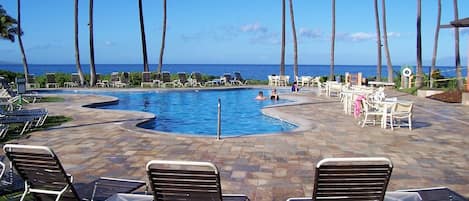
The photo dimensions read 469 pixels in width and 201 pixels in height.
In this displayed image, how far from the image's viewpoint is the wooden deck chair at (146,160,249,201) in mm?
3115

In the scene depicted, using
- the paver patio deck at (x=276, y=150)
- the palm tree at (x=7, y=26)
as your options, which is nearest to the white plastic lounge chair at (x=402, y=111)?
the paver patio deck at (x=276, y=150)

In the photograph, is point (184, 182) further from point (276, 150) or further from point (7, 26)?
point (7, 26)

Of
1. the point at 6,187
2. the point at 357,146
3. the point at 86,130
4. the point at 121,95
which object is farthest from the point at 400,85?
the point at 6,187

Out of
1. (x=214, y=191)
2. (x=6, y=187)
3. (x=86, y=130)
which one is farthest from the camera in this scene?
(x=86, y=130)

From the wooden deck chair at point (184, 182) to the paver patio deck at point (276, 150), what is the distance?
151 cm

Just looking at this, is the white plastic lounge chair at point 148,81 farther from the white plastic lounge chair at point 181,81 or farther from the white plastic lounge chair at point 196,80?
the white plastic lounge chair at point 196,80

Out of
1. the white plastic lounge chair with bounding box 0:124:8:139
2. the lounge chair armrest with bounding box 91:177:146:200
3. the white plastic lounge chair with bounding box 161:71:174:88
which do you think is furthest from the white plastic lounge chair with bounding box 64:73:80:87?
the lounge chair armrest with bounding box 91:177:146:200

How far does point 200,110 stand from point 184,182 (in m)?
12.4

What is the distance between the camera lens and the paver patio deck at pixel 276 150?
5.29 m

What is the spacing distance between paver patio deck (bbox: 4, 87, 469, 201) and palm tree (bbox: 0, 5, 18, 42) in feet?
64.9

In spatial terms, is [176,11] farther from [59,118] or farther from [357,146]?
[357,146]

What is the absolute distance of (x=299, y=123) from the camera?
33.6 feet

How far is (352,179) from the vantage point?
322cm

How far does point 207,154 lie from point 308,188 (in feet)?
7.17
